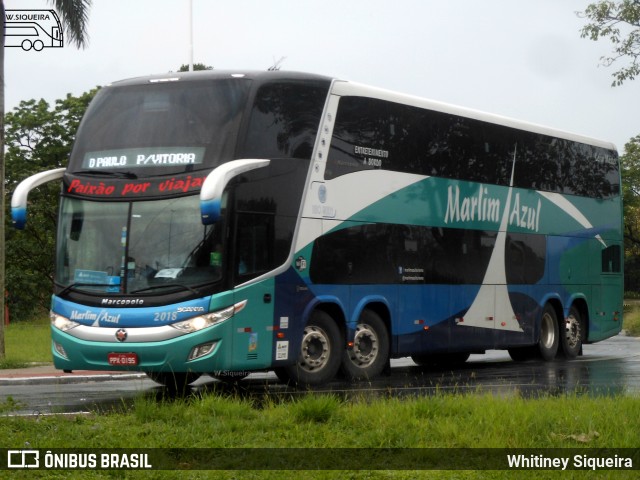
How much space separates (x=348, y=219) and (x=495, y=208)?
4.70m

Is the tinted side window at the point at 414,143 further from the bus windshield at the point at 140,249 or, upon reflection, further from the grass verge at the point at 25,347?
the grass verge at the point at 25,347

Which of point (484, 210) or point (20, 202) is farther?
point (484, 210)

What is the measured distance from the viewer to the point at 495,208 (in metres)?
21.0

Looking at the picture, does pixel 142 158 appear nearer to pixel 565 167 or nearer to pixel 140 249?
pixel 140 249

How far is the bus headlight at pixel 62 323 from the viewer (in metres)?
15.1

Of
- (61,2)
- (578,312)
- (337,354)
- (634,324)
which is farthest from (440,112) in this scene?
(634,324)

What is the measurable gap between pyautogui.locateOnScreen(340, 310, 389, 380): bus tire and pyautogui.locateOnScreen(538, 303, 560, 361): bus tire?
19.0 ft

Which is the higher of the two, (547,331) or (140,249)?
(140,249)

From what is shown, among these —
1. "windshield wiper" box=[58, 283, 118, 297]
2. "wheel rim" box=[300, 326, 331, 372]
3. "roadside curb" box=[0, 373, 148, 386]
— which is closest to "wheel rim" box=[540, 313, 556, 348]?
"wheel rim" box=[300, 326, 331, 372]

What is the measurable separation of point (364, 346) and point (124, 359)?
172 inches

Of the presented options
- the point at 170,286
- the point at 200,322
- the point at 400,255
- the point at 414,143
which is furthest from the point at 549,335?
the point at 170,286

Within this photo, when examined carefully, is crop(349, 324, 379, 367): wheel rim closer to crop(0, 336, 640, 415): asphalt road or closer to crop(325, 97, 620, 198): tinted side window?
crop(0, 336, 640, 415): asphalt road

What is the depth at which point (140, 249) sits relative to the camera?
1489 cm

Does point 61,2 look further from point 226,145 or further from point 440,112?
point 226,145
